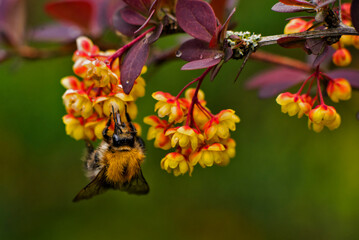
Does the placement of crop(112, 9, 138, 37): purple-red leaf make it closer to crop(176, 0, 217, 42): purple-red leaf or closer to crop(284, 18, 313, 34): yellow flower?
crop(176, 0, 217, 42): purple-red leaf

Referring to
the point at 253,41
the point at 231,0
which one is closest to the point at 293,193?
the point at 231,0

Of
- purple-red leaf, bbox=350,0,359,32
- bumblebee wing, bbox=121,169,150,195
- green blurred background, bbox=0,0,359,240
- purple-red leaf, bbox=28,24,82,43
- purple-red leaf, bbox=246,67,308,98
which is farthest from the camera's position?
green blurred background, bbox=0,0,359,240

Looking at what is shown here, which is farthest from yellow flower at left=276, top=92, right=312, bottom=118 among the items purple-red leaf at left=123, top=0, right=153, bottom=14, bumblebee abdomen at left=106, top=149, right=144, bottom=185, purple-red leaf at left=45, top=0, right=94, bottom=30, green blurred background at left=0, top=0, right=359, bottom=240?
green blurred background at left=0, top=0, right=359, bottom=240

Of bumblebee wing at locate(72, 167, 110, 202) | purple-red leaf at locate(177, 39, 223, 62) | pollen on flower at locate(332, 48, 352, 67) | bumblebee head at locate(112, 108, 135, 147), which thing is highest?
pollen on flower at locate(332, 48, 352, 67)

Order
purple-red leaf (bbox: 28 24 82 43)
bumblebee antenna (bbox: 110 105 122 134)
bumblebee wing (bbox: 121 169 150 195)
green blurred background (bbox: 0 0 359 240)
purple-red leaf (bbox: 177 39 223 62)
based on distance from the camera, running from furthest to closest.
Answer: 1. green blurred background (bbox: 0 0 359 240)
2. purple-red leaf (bbox: 28 24 82 43)
3. bumblebee wing (bbox: 121 169 150 195)
4. bumblebee antenna (bbox: 110 105 122 134)
5. purple-red leaf (bbox: 177 39 223 62)

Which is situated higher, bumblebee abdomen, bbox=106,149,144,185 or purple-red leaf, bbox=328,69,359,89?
purple-red leaf, bbox=328,69,359,89

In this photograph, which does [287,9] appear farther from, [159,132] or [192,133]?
[159,132]

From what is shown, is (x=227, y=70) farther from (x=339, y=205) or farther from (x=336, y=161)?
(x=339, y=205)
